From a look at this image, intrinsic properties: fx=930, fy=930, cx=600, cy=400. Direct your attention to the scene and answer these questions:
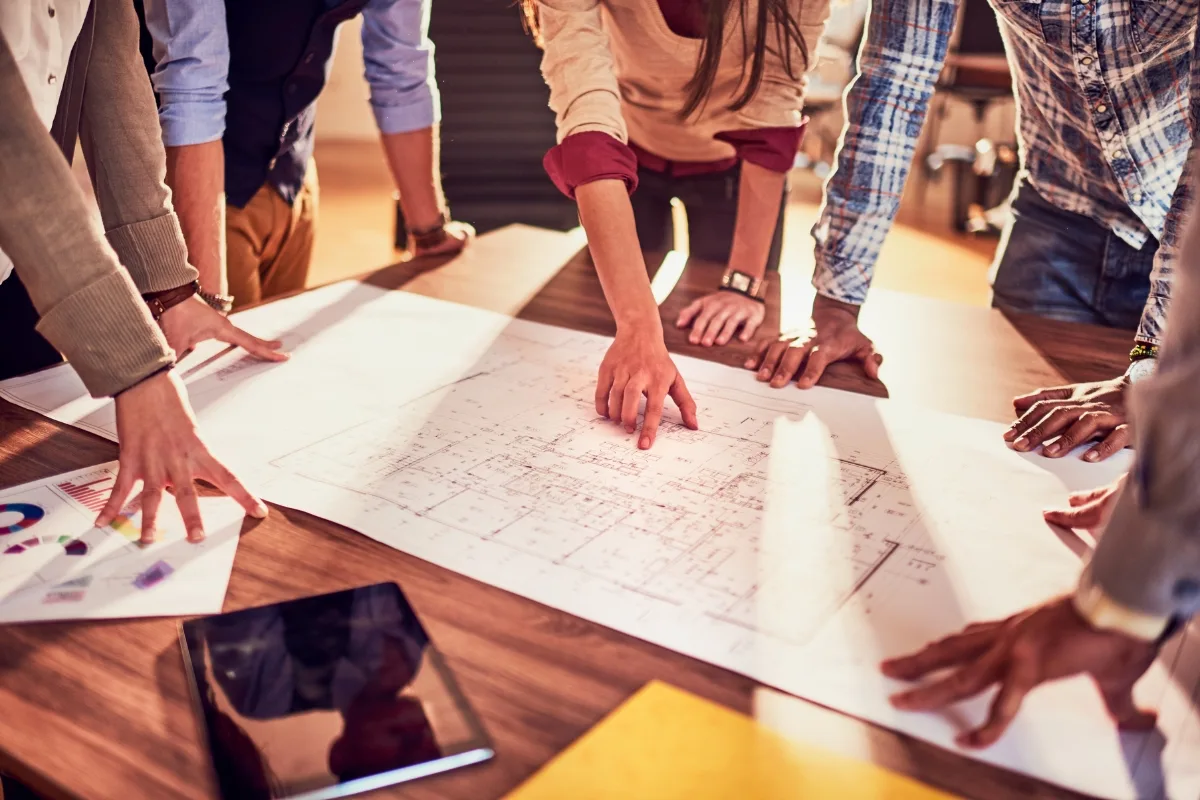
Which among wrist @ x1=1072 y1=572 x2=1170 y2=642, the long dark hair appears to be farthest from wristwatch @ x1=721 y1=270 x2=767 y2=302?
wrist @ x1=1072 y1=572 x2=1170 y2=642

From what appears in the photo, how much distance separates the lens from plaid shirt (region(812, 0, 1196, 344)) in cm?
106

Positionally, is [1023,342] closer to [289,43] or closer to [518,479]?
[518,479]

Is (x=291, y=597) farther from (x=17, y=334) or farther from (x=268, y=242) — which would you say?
(x=268, y=242)

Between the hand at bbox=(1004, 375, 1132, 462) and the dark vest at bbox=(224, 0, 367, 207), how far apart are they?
1069mm

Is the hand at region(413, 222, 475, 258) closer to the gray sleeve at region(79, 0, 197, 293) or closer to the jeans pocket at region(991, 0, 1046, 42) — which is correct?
the gray sleeve at region(79, 0, 197, 293)

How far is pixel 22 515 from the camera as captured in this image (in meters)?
0.76

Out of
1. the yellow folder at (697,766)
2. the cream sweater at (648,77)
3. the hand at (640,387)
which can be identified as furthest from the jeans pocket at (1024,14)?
the yellow folder at (697,766)

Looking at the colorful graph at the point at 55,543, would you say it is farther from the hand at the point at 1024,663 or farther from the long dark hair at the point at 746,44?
the long dark hair at the point at 746,44

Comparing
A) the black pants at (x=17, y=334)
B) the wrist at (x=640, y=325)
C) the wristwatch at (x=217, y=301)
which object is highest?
the wrist at (x=640, y=325)

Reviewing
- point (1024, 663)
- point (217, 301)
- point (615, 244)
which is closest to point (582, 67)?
point (615, 244)

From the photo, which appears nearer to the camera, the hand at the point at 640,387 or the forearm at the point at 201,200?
the hand at the point at 640,387

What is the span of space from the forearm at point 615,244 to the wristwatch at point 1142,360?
519mm

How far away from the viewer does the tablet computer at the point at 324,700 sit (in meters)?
0.51

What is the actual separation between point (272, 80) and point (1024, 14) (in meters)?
1.05
